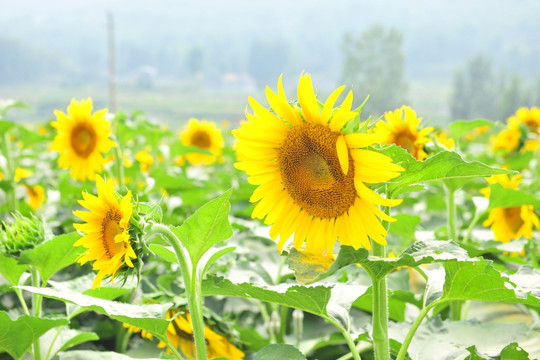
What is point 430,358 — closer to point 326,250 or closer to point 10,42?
point 326,250

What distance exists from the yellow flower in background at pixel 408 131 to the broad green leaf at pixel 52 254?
2.14 feet

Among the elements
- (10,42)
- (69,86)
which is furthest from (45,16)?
(69,86)

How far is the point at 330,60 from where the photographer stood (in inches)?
3991

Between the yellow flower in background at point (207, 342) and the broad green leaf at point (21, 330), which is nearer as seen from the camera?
the broad green leaf at point (21, 330)

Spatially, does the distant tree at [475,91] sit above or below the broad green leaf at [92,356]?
below

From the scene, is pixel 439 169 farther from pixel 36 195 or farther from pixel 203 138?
pixel 203 138

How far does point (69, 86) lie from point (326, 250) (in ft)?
249

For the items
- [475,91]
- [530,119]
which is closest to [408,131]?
[530,119]

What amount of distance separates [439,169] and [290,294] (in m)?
0.29

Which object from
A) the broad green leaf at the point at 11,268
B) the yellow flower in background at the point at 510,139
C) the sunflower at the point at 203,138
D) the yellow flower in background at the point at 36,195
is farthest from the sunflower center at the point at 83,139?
the yellow flower in background at the point at 510,139

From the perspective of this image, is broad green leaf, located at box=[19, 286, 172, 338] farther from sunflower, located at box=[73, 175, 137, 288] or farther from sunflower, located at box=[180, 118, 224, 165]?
sunflower, located at box=[180, 118, 224, 165]

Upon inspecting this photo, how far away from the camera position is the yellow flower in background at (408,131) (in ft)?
4.06

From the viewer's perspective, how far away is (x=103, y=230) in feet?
3.07

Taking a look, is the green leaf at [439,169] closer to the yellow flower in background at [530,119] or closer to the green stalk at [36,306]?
the green stalk at [36,306]
